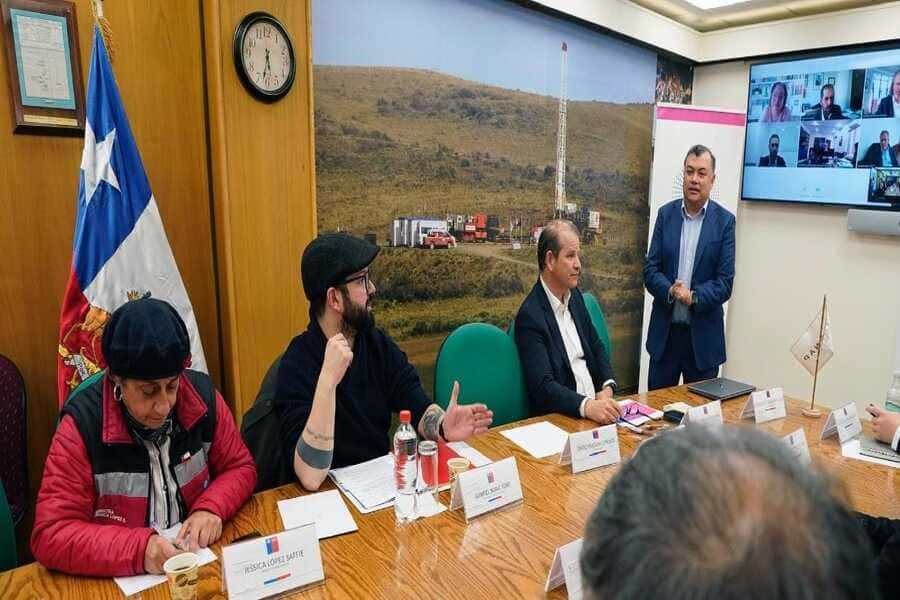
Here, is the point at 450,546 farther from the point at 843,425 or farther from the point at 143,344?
the point at 843,425

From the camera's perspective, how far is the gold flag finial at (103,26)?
82.3 inches

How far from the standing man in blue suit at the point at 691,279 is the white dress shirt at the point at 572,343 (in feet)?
2.86

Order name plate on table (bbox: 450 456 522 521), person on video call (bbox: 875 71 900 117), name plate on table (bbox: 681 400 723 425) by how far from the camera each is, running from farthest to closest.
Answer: person on video call (bbox: 875 71 900 117) → name plate on table (bbox: 681 400 723 425) → name plate on table (bbox: 450 456 522 521)

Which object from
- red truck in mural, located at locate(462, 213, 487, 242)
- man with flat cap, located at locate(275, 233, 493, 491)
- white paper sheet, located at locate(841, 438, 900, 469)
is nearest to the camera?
man with flat cap, located at locate(275, 233, 493, 491)

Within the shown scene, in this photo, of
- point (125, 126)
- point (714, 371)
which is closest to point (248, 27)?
point (125, 126)

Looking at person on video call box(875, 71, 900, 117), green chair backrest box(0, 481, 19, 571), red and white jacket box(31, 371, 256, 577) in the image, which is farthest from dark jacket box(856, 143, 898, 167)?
green chair backrest box(0, 481, 19, 571)

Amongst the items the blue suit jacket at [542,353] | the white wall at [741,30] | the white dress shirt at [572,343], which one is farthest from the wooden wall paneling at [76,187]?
the white wall at [741,30]

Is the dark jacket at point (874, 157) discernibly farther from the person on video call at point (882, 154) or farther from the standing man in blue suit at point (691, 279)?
the standing man in blue suit at point (691, 279)

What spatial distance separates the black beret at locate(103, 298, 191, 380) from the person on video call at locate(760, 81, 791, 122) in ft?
15.5

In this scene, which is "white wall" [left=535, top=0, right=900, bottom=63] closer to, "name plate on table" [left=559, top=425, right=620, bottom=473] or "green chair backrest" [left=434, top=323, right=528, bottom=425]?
"green chair backrest" [left=434, top=323, right=528, bottom=425]

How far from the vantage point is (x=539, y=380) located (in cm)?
236

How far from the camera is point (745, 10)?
4.37m

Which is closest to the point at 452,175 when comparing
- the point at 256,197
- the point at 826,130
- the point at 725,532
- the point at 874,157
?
the point at 256,197

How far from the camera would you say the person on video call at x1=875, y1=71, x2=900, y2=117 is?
3.94 metres
